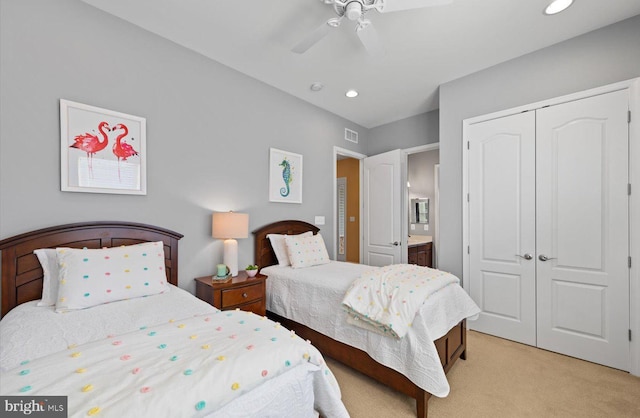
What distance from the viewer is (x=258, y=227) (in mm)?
3154

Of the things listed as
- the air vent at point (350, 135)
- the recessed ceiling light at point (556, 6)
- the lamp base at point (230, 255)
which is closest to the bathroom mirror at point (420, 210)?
the air vent at point (350, 135)

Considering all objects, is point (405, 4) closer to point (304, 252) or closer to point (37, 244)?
point (304, 252)

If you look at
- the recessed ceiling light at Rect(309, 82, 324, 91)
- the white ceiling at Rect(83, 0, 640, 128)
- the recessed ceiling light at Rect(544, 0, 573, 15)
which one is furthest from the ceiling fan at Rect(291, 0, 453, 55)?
the recessed ceiling light at Rect(309, 82, 324, 91)

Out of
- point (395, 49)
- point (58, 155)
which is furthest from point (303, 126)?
point (58, 155)

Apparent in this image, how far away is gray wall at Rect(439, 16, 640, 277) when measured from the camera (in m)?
2.29

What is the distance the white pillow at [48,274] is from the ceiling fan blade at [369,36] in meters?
2.54

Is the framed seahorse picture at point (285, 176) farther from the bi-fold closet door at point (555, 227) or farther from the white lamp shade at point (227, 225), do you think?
the bi-fold closet door at point (555, 227)

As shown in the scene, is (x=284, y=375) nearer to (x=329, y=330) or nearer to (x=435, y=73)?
(x=329, y=330)

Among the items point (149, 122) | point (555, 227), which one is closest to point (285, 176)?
point (149, 122)

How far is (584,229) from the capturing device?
7.92ft

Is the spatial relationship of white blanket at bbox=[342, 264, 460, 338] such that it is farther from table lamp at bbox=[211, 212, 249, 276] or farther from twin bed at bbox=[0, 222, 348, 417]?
table lamp at bbox=[211, 212, 249, 276]

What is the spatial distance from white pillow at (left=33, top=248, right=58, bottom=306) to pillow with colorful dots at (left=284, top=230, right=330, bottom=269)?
6.00ft

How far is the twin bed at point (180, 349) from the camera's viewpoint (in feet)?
2.64

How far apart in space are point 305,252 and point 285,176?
102 centimetres
